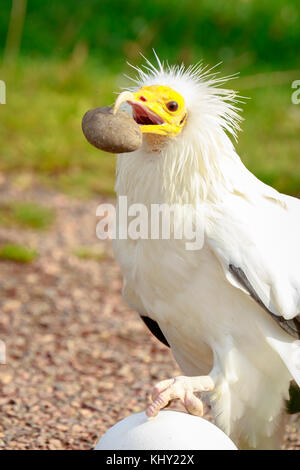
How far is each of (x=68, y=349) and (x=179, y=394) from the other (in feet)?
7.28

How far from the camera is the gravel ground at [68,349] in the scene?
4246mm

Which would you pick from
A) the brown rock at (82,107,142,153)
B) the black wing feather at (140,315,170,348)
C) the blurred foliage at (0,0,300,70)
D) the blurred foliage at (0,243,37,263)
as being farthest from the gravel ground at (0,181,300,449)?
the blurred foliage at (0,0,300,70)

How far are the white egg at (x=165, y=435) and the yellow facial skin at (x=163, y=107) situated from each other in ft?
3.62

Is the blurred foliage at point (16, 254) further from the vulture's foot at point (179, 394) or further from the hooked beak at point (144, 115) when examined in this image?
the vulture's foot at point (179, 394)

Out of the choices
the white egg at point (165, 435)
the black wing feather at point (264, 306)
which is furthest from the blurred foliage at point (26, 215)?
the white egg at point (165, 435)

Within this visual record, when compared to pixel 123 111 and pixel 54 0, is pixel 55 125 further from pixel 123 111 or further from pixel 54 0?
pixel 123 111

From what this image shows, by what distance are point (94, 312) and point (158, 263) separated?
255 centimetres

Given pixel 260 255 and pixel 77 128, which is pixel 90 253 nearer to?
pixel 77 128

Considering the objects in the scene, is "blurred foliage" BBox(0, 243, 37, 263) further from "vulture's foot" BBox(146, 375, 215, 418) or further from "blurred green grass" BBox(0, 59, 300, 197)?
"vulture's foot" BBox(146, 375, 215, 418)

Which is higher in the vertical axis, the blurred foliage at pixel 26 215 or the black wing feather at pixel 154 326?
the blurred foliage at pixel 26 215

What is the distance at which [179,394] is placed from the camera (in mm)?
3145

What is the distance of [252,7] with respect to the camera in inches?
478

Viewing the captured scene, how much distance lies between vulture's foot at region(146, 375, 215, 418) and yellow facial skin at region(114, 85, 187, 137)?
0.98 m
